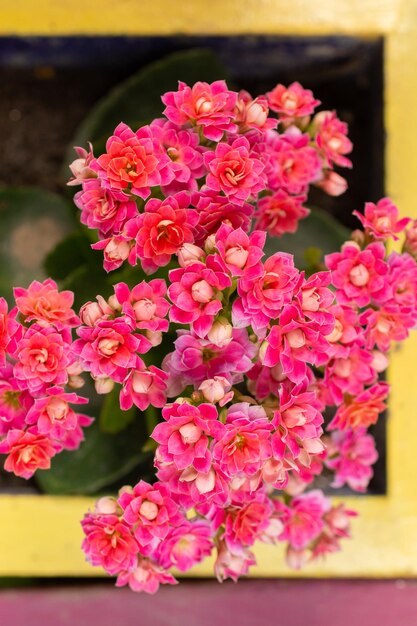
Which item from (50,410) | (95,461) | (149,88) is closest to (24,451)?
(50,410)

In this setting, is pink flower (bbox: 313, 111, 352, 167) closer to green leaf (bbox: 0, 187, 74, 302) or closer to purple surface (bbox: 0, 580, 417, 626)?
green leaf (bbox: 0, 187, 74, 302)

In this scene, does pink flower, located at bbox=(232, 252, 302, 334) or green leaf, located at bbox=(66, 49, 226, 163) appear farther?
green leaf, located at bbox=(66, 49, 226, 163)

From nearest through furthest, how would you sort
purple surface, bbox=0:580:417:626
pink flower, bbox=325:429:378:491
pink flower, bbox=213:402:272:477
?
pink flower, bbox=213:402:272:477 → pink flower, bbox=325:429:378:491 → purple surface, bbox=0:580:417:626

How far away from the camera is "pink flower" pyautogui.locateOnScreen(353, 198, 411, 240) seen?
62cm

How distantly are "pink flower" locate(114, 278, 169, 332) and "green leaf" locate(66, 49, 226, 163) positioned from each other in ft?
1.27

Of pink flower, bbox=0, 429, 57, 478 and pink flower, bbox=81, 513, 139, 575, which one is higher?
pink flower, bbox=0, 429, 57, 478

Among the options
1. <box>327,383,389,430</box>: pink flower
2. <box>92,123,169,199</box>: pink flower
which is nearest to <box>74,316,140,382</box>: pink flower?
<box>92,123,169,199</box>: pink flower

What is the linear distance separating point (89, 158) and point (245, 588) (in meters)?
0.55

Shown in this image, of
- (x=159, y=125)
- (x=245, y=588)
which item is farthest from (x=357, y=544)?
(x=159, y=125)

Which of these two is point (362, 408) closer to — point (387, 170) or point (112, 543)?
point (112, 543)

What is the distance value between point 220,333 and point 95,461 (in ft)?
1.22

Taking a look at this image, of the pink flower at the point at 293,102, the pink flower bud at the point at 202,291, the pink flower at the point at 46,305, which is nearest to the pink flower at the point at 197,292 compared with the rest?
the pink flower bud at the point at 202,291

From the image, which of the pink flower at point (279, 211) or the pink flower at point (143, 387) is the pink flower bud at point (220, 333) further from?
the pink flower at point (279, 211)

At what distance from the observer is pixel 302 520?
0.68 m
